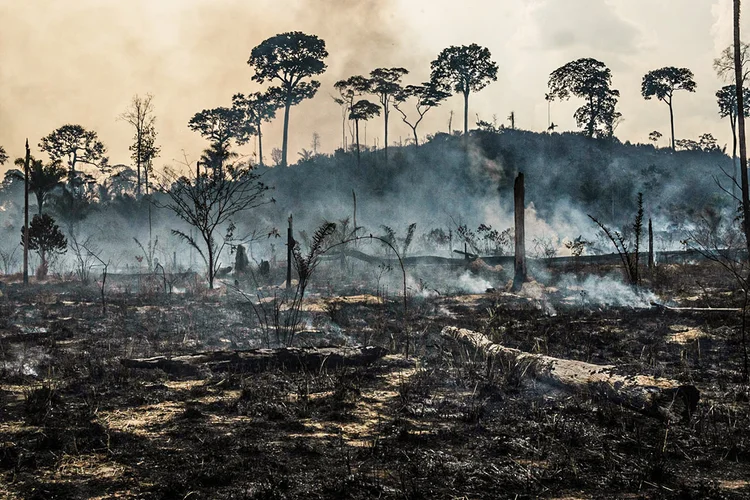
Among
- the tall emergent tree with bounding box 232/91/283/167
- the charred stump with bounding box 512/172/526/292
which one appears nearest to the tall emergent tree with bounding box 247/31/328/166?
the tall emergent tree with bounding box 232/91/283/167

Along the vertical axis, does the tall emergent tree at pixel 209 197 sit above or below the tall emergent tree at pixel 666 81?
below

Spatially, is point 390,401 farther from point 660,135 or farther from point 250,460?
point 660,135

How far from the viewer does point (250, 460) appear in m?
4.41

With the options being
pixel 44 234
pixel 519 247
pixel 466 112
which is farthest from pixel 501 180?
pixel 44 234

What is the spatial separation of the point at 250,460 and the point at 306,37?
49487 mm

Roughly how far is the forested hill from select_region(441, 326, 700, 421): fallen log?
1322 inches

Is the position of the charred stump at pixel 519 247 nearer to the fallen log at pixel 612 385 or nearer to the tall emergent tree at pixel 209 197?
the tall emergent tree at pixel 209 197

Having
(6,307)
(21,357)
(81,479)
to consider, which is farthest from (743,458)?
(6,307)

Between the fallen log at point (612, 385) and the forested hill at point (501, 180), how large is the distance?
1322 inches

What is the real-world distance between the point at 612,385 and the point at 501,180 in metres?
41.1

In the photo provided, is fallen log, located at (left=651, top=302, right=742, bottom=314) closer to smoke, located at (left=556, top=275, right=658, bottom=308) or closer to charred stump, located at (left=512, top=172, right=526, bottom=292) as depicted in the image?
smoke, located at (left=556, top=275, right=658, bottom=308)

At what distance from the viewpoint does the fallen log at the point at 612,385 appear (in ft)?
17.7

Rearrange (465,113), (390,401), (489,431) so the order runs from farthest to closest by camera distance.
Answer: (465,113) < (390,401) < (489,431)

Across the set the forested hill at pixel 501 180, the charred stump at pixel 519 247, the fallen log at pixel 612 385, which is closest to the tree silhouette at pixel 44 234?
the charred stump at pixel 519 247
